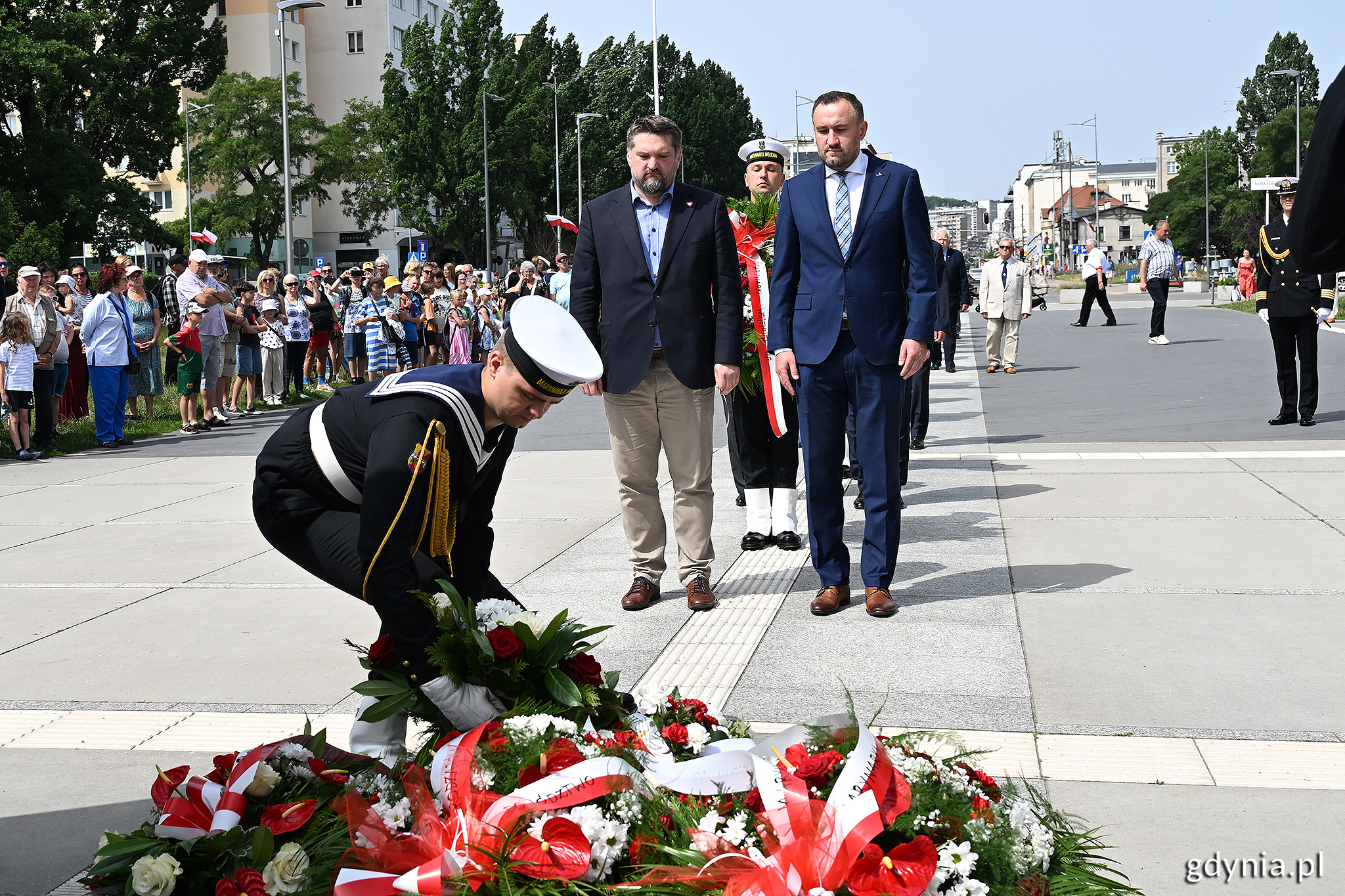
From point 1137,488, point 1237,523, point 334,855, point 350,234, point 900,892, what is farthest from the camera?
point 350,234

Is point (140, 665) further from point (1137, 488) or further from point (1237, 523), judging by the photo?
point (1137, 488)

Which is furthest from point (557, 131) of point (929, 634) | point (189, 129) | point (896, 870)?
point (896, 870)

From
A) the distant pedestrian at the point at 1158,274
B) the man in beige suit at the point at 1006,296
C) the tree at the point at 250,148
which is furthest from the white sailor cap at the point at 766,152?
the tree at the point at 250,148

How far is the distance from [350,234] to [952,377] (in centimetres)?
6856

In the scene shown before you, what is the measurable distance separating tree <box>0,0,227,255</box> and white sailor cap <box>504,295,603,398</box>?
40.3 meters

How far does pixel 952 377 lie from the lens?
1938cm

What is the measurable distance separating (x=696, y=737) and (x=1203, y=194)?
126320 millimetres

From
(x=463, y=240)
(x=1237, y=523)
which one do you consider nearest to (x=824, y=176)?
(x=1237, y=523)

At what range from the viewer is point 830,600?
585 cm

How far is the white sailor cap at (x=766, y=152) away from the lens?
8055 millimetres

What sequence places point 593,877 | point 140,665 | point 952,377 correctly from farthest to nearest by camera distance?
1. point 952,377
2. point 140,665
3. point 593,877

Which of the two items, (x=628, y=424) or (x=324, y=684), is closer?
(x=324, y=684)

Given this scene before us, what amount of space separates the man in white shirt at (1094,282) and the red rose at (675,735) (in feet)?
91.4

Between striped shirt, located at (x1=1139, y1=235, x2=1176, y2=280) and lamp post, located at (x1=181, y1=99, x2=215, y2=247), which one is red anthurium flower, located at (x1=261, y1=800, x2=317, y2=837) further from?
lamp post, located at (x1=181, y1=99, x2=215, y2=247)
